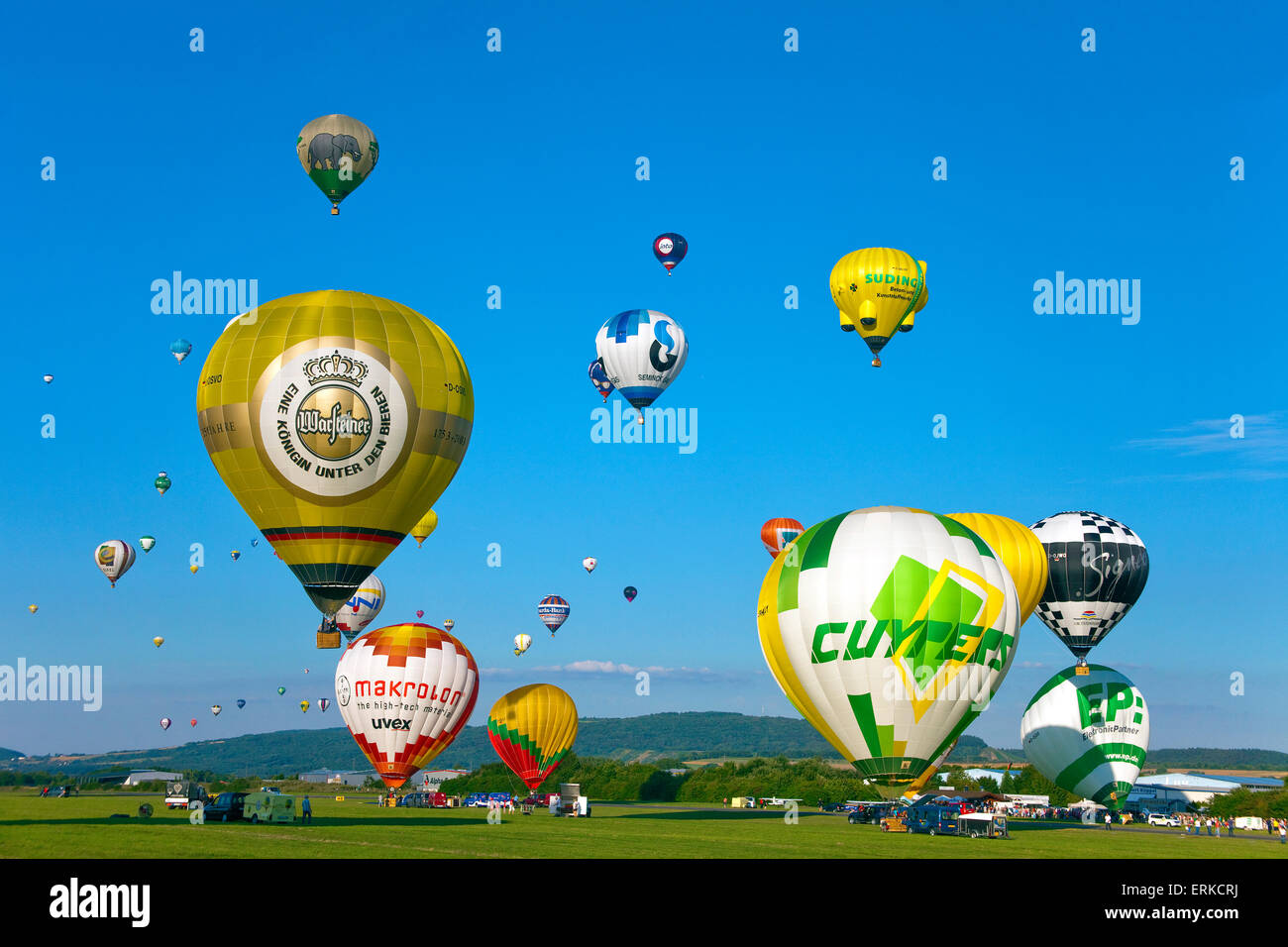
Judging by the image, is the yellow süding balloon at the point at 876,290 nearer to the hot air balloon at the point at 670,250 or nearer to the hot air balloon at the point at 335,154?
the hot air balloon at the point at 670,250

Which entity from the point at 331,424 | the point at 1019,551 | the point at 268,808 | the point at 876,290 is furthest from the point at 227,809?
the point at 876,290

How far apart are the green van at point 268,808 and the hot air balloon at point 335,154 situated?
18.4 meters

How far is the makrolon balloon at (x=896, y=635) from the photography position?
3538 centimetres

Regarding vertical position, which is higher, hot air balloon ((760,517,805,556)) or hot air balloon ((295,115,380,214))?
hot air balloon ((295,115,380,214))

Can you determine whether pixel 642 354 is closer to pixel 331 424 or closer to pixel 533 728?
pixel 533 728

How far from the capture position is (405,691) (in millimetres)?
52125

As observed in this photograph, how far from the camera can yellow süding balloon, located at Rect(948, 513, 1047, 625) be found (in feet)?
163

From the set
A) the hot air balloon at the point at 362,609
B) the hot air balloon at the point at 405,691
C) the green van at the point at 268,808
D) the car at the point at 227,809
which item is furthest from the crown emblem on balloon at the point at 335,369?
the hot air balloon at the point at 362,609

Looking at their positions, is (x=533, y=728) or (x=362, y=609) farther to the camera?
(x=362, y=609)

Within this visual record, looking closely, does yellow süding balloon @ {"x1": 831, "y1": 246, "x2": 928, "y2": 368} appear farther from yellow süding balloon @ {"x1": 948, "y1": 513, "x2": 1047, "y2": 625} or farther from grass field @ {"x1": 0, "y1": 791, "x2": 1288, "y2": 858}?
grass field @ {"x1": 0, "y1": 791, "x2": 1288, "y2": 858}

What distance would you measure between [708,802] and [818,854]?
174 feet

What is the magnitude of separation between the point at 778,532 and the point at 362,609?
21310 millimetres

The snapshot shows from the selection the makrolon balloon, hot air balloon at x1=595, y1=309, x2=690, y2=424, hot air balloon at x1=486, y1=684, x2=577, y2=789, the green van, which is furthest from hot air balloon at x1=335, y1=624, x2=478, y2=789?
the makrolon balloon

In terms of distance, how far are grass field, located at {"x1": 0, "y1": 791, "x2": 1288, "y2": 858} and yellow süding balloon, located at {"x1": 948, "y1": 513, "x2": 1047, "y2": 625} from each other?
28.1 ft
